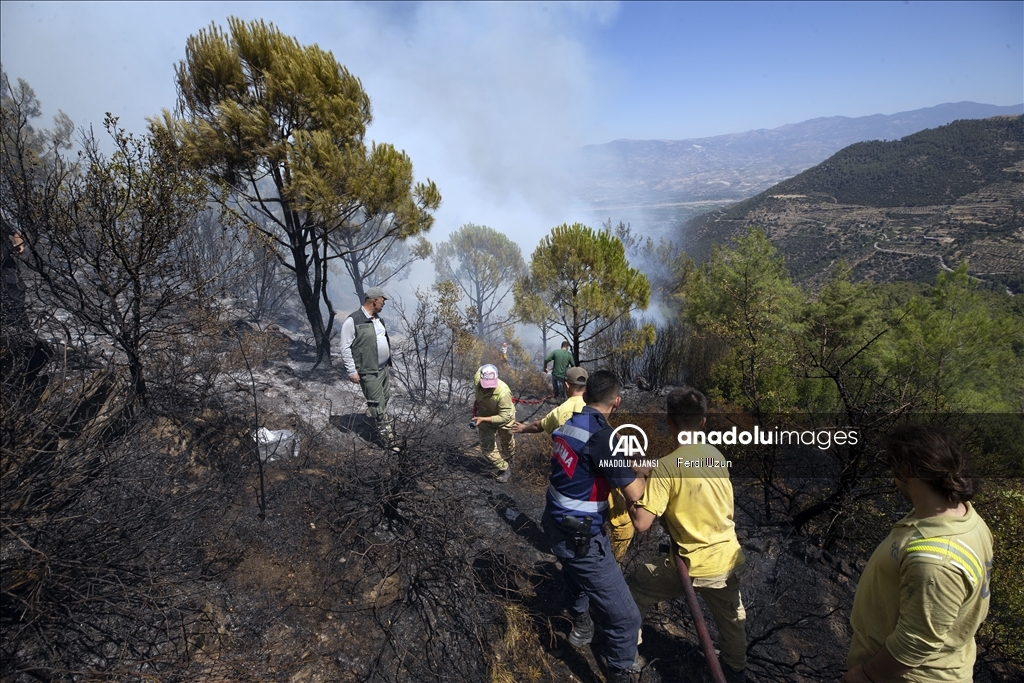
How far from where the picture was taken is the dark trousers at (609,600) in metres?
2.57

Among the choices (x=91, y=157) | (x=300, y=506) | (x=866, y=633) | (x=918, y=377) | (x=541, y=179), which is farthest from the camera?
(x=541, y=179)

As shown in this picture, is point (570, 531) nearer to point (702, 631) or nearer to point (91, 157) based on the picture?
point (702, 631)

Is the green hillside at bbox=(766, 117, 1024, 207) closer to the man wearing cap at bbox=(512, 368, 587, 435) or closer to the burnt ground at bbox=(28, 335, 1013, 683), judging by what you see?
the burnt ground at bbox=(28, 335, 1013, 683)

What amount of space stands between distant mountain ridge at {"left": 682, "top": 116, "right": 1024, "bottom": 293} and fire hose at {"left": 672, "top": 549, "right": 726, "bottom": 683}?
30.7 metres

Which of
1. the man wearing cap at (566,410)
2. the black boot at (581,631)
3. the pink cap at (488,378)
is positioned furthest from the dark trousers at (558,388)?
the black boot at (581,631)

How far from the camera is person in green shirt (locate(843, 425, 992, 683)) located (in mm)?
1579

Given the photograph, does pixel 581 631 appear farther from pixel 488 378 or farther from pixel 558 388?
pixel 558 388

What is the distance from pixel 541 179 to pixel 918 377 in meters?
141

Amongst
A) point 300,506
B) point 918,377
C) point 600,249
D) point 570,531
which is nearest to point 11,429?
point 300,506

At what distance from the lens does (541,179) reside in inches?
5502

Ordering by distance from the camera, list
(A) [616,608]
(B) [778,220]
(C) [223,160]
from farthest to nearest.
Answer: (B) [778,220]
(C) [223,160]
(A) [616,608]

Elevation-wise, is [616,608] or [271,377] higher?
[271,377]

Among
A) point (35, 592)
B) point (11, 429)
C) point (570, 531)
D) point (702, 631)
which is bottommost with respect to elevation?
point (702, 631)

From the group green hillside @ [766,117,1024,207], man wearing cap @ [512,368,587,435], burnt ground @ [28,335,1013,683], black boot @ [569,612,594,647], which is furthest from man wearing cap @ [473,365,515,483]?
green hillside @ [766,117,1024,207]
